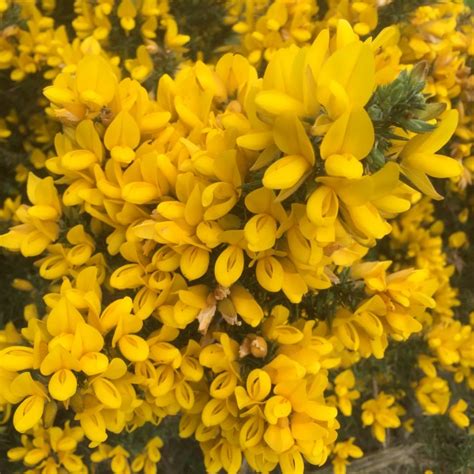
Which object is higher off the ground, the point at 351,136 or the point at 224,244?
the point at 351,136

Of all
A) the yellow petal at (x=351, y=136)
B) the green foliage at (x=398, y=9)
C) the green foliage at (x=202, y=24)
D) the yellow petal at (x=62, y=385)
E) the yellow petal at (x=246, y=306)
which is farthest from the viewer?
the green foliage at (x=202, y=24)

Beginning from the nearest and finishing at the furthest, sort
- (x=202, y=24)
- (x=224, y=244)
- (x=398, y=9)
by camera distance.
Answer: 1. (x=224, y=244)
2. (x=398, y=9)
3. (x=202, y=24)

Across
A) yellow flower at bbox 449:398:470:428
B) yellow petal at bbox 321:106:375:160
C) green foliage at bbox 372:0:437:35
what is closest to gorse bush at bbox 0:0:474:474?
yellow petal at bbox 321:106:375:160

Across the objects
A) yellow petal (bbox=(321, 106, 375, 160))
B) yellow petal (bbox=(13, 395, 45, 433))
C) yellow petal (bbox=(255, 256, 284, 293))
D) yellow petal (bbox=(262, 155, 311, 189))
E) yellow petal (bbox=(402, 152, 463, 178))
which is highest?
yellow petal (bbox=(321, 106, 375, 160))

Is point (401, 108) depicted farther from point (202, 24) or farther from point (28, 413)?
point (202, 24)

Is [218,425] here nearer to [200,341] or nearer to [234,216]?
[200,341]

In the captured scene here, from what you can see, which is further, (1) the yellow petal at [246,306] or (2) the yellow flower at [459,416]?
(2) the yellow flower at [459,416]

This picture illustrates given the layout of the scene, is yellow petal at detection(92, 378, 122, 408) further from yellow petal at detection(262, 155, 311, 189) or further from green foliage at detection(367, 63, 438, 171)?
green foliage at detection(367, 63, 438, 171)

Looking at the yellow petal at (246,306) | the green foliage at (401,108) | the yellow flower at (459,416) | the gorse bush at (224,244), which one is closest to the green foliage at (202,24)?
the gorse bush at (224,244)

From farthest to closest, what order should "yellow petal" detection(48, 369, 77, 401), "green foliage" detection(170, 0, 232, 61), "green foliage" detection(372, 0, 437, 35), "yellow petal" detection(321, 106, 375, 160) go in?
"green foliage" detection(170, 0, 232, 61) < "green foliage" detection(372, 0, 437, 35) < "yellow petal" detection(48, 369, 77, 401) < "yellow petal" detection(321, 106, 375, 160)

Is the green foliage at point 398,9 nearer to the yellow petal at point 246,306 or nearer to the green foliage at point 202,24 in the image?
the green foliage at point 202,24

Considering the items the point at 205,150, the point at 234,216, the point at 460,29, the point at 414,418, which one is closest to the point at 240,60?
the point at 205,150

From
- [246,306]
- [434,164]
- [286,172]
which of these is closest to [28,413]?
[246,306]
